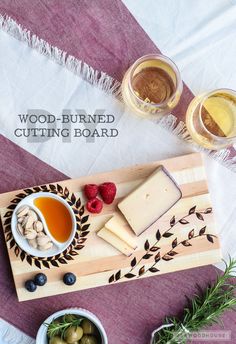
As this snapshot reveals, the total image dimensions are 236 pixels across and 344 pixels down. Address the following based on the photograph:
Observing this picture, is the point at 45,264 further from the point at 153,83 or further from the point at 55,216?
the point at 153,83

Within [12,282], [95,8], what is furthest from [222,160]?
[12,282]

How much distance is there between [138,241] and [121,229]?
0.16 ft

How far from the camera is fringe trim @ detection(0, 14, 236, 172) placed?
1077 mm

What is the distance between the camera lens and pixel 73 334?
1.06 meters

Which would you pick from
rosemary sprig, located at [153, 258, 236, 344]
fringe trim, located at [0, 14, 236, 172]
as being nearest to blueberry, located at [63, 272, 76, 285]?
rosemary sprig, located at [153, 258, 236, 344]

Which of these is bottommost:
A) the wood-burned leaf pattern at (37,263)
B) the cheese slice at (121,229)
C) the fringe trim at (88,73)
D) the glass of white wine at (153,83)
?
the wood-burned leaf pattern at (37,263)

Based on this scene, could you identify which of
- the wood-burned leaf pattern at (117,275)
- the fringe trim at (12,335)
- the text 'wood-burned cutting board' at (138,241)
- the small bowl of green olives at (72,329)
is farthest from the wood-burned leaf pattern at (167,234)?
the fringe trim at (12,335)

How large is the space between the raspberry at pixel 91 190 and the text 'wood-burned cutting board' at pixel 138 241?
0.02 m

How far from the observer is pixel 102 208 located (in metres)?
1.08

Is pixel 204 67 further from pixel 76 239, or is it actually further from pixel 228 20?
pixel 76 239

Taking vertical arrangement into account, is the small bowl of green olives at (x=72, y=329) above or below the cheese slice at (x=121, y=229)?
below

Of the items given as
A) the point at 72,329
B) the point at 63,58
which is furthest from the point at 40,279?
the point at 63,58

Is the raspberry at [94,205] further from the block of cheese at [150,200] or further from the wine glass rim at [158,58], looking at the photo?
the wine glass rim at [158,58]

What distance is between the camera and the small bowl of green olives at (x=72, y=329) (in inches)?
41.9
